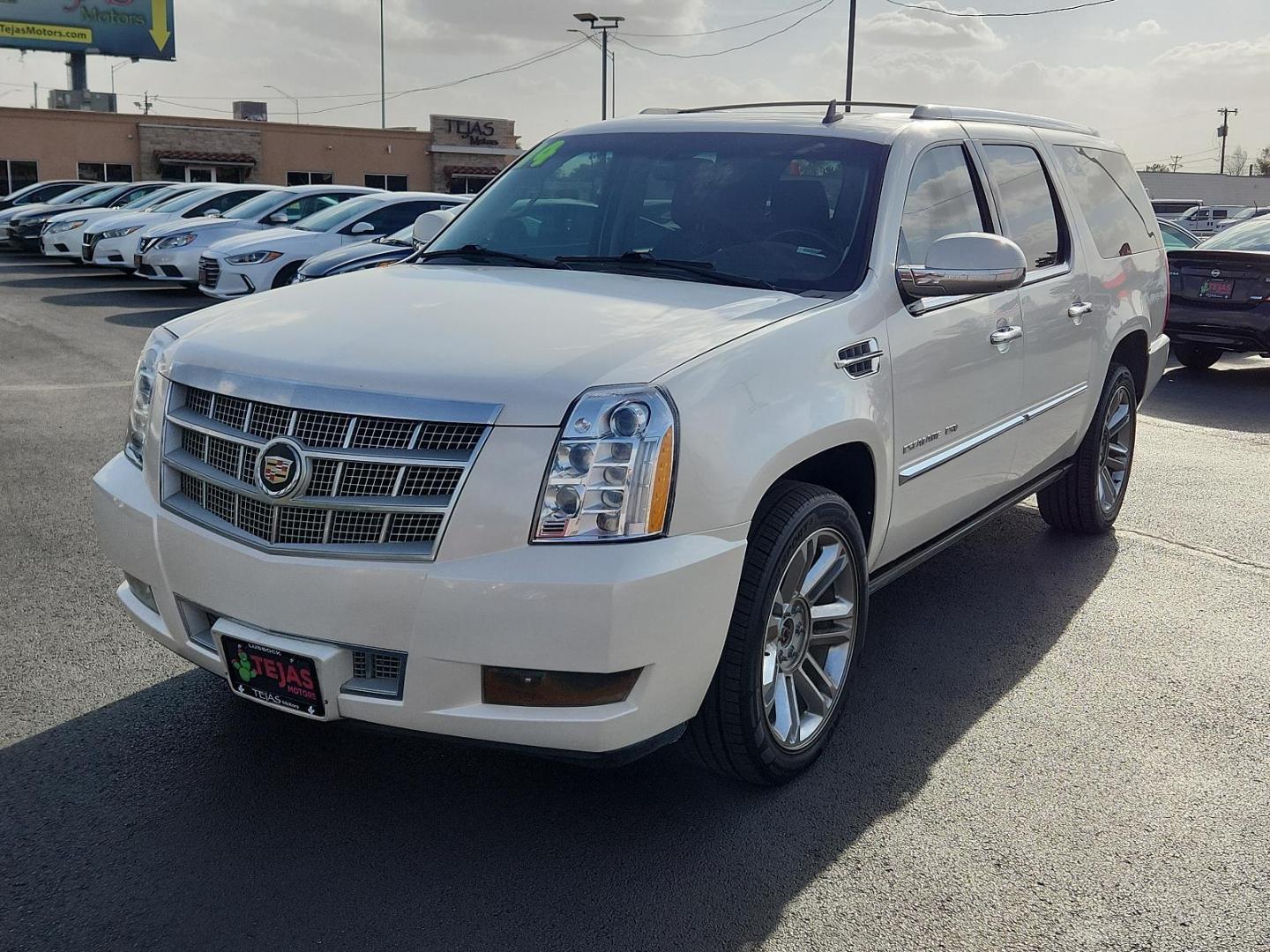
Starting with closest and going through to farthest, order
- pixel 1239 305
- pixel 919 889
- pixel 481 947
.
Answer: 1. pixel 481 947
2. pixel 919 889
3. pixel 1239 305

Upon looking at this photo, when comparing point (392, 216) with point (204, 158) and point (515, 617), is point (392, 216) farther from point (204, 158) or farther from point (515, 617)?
point (204, 158)

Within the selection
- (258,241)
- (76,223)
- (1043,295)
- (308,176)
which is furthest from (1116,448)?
(308,176)

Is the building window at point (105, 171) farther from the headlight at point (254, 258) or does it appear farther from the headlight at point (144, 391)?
the headlight at point (144, 391)

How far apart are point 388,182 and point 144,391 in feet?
161

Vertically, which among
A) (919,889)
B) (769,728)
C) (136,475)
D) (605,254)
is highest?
(605,254)

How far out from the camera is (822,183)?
4340mm

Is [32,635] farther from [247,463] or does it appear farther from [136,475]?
[247,463]

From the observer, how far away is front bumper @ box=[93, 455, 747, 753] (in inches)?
115

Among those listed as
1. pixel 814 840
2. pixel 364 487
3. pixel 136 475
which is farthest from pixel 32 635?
pixel 814 840

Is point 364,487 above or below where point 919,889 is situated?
above

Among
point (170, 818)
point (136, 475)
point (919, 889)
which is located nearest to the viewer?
point (919, 889)

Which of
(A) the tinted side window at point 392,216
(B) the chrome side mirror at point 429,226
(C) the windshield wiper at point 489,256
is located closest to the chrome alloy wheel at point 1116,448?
(C) the windshield wiper at point 489,256

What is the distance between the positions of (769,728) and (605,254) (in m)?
1.77

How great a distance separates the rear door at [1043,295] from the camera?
5.03m
